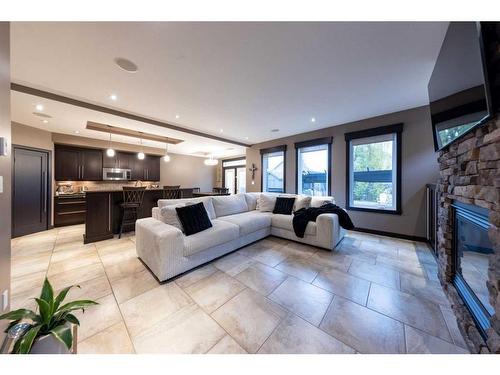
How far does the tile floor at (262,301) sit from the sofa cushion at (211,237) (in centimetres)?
30

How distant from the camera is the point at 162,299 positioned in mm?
1766

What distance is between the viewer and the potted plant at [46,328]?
32.6 inches

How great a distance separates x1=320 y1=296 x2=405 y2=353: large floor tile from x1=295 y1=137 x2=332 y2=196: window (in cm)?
338

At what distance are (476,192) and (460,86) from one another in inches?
32.5

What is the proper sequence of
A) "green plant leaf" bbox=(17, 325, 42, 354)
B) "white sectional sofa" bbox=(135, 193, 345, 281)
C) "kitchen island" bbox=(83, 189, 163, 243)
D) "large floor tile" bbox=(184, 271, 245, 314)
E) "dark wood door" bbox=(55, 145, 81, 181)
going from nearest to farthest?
"green plant leaf" bbox=(17, 325, 42, 354) < "large floor tile" bbox=(184, 271, 245, 314) < "white sectional sofa" bbox=(135, 193, 345, 281) < "kitchen island" bbox=(83, 189, 163, 243) < "dark wood door" bbox=(55, 145, 81, 181)

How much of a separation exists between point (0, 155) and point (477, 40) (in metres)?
3.12

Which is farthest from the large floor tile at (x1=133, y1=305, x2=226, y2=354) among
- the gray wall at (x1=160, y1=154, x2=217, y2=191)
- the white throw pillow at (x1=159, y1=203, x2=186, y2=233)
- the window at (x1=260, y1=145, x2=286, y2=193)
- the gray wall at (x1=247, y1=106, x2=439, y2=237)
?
the gray wall at (x1=160, y1=154, x2=217, y2=191)

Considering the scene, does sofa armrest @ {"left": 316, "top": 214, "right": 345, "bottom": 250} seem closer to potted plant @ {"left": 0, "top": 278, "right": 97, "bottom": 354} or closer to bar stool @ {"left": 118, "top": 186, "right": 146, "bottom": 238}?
potted plant @ {"left": 0, "top": 278, "right": 97, "bottom": 354}

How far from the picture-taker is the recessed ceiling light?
6.62 ft

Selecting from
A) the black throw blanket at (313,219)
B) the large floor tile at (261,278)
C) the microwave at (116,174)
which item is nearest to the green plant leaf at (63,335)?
the large floor tile at (261,278)

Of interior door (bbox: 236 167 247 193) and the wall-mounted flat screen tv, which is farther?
interior door (bbox: 236 167 247 193)

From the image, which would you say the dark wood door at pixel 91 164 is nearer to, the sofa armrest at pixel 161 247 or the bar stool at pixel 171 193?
the bar stool at pixel 171 193

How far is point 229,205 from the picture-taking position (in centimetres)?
374
